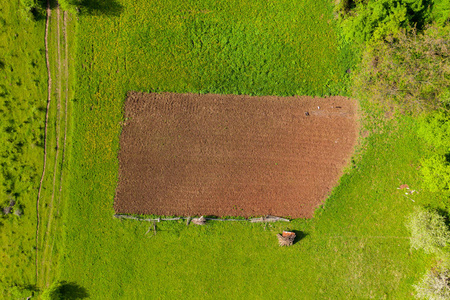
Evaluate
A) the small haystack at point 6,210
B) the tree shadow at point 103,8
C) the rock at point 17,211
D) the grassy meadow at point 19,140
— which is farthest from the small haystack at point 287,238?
the tree shadow at point 103,8

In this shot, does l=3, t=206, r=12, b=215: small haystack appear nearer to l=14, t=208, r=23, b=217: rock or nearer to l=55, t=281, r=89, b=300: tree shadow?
l=14, t=208, r=23, b=217: rock

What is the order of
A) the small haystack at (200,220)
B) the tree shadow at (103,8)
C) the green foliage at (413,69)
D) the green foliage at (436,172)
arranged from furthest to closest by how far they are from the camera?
the tree shadow at (103,8) < the small haystack at (200,220) < the green foliage at (436,172) < the green foliage at (413,69)

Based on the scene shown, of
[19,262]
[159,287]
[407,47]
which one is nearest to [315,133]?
[407,47]

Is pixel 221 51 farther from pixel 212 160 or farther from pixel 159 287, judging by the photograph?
pixel 159 287

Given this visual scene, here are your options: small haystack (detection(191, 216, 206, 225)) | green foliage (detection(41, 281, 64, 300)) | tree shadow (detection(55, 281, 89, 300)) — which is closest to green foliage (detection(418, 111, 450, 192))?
small haystack (detection(191, 216, 206, 225))

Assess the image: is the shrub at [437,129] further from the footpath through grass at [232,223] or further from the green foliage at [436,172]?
the footpath through grass at [232,223]

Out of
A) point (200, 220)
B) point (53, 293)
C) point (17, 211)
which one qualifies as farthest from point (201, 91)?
point (53, 293)
